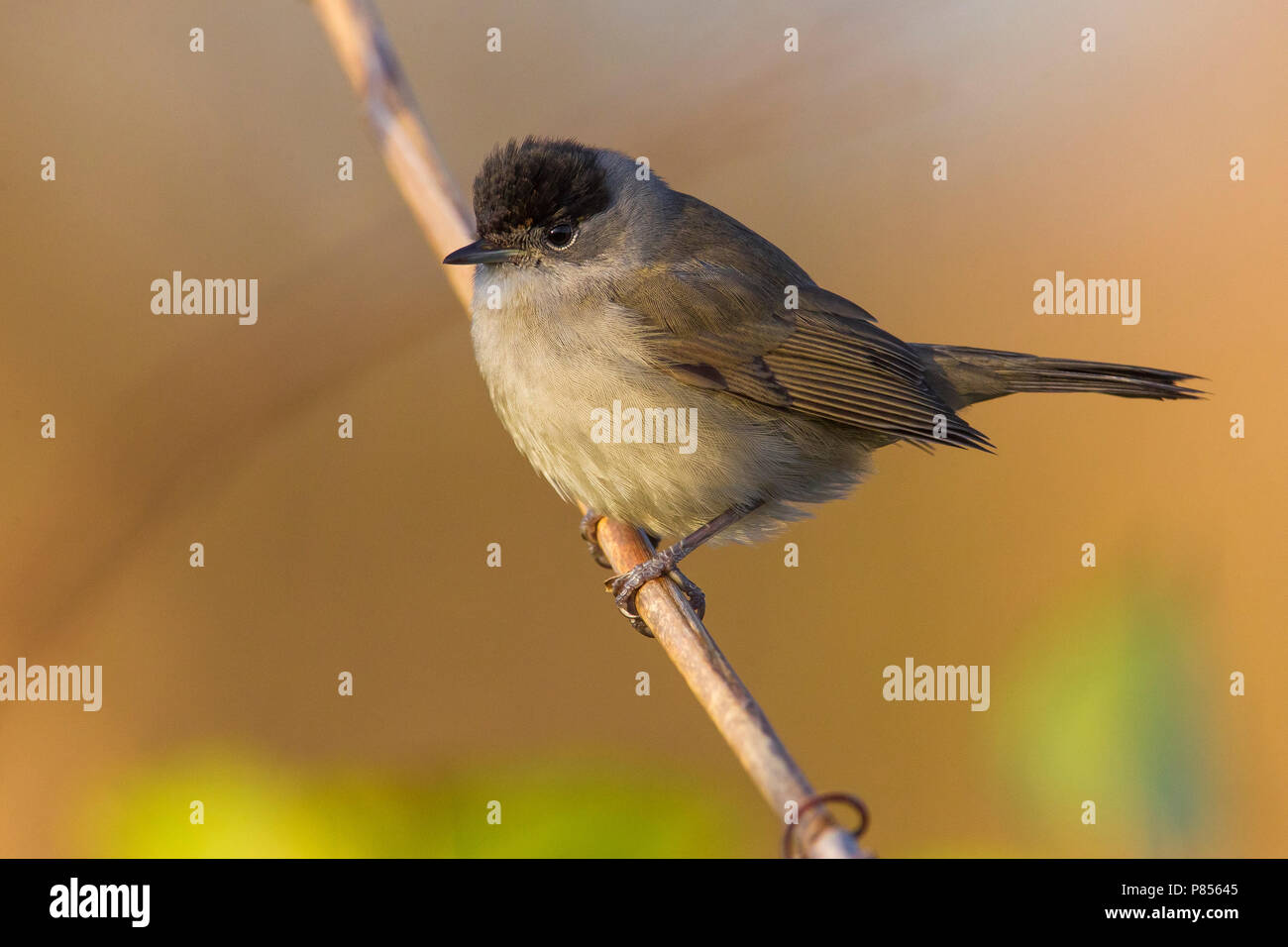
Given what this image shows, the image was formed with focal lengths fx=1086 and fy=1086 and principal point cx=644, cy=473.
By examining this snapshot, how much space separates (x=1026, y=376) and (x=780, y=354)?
98 centimetres

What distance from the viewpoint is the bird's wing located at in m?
4.00

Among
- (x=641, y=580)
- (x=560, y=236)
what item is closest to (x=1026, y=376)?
(x=641, y=580)

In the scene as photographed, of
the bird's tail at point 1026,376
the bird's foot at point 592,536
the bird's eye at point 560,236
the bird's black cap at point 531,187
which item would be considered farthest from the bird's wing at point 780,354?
the bird's foot at point 592,536

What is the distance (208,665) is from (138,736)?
69cm

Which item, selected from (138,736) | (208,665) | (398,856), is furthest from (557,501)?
(398,856)

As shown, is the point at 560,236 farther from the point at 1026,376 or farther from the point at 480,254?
the point at 1026,376

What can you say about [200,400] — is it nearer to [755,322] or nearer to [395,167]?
[395,167]

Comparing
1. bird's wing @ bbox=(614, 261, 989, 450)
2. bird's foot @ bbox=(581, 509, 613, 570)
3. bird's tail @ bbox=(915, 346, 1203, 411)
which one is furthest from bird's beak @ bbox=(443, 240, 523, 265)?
bird's tail @ bbox=(915, 346, 1203, 411)

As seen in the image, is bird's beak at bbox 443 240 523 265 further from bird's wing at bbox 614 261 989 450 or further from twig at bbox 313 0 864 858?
bird's wing at bbox 614 261 989 450

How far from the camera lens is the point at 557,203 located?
3.97m

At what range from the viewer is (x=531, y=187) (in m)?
3.90

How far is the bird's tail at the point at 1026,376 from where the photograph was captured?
4.05 meters

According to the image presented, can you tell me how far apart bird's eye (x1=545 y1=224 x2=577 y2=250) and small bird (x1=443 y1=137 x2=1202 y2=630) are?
0.01 meters

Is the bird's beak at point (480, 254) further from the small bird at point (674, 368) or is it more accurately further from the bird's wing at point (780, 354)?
the bird's wing at point (780, 354)
